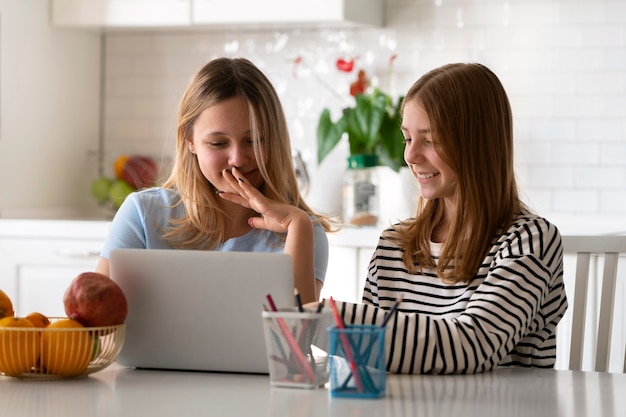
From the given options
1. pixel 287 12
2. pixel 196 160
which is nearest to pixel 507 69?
pixel 287 12

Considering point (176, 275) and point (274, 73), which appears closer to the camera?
point (176, 275)

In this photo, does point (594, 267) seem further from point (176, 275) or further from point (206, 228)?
point (176, 275)

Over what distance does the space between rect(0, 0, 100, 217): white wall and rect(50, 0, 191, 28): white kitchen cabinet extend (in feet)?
0.27

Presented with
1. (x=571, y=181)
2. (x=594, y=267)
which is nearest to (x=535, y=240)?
(x=594, y=267)

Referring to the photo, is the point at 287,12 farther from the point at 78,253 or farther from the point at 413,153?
the point at 413,153

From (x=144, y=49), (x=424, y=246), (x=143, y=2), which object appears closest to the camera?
(x=424, y=246)

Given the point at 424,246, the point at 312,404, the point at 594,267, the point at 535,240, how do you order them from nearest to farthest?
the point at 312,404
the point at 535,240
the point at 424,246
the point at 594,267

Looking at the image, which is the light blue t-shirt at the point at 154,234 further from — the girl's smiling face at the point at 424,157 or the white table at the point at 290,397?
the white table at the point at 290,397

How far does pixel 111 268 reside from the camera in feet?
5.17

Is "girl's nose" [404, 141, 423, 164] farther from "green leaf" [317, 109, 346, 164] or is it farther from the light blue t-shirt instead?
"green leaf" [317, 109, 346, 164]

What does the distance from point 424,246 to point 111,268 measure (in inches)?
25.6

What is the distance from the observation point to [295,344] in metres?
1.41

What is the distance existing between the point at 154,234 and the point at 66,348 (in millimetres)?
633

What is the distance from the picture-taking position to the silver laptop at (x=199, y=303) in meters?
1.50
